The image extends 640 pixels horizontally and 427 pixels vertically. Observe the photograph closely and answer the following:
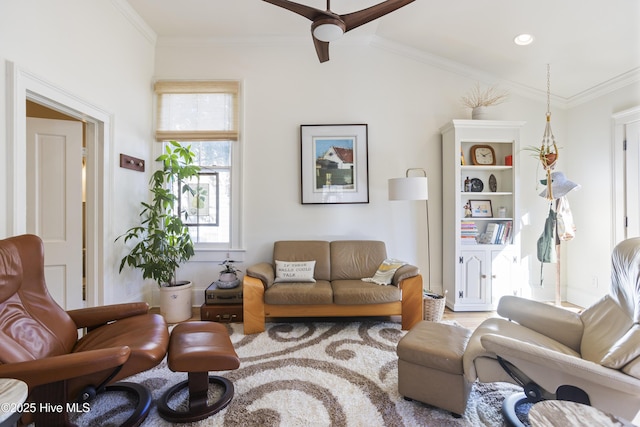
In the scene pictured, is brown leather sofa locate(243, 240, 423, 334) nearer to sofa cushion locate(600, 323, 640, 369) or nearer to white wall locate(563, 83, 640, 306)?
sofa cushion locate(600, 323, 640, 369)

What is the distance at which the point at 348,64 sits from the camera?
367 cm

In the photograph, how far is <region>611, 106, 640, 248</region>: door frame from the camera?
302 cm

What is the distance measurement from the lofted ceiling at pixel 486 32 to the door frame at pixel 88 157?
1428 mm

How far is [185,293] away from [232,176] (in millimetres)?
1491

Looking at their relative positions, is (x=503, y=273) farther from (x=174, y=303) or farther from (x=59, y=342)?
(x=59, y=342)

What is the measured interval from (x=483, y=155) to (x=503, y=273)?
144 cm

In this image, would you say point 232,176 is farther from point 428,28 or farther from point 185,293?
point 428,28

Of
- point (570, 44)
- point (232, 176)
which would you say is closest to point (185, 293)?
point (232, 176)

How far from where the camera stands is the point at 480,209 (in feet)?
11.7

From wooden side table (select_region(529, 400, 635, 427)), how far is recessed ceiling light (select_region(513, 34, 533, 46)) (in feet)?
10.8

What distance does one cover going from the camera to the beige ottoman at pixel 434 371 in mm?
1628

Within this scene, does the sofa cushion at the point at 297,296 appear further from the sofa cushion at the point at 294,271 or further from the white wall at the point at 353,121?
the white wall at the point at 353,121

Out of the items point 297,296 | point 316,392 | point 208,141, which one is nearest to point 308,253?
point 297,296

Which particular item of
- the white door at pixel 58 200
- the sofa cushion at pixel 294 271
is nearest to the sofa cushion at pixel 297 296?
the sofa cushion at pixel 294 271
